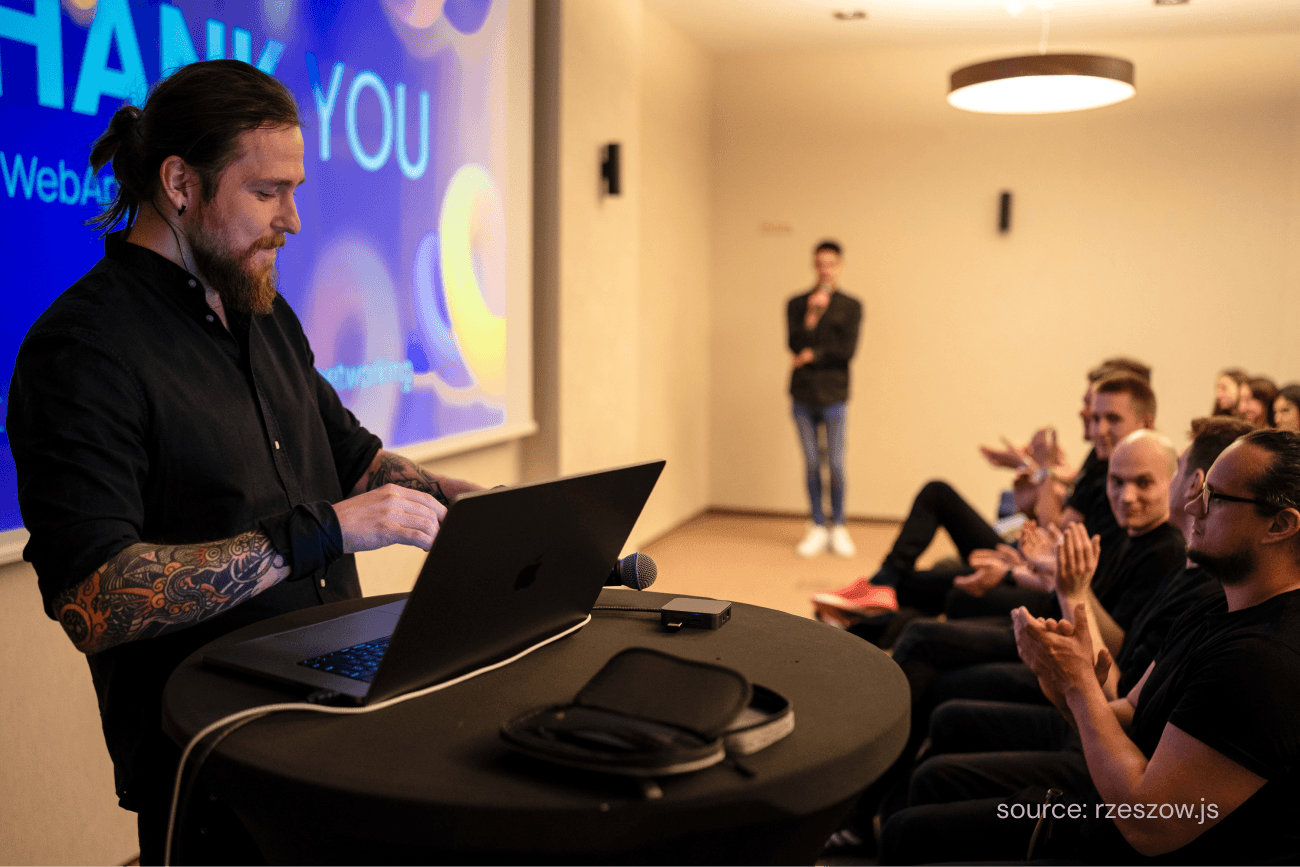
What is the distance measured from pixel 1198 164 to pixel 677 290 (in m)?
3.42

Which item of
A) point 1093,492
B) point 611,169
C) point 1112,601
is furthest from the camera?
point 611,169

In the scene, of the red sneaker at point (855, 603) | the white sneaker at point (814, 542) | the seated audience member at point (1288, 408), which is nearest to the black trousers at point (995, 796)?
the red sneaker at point (855, 603)

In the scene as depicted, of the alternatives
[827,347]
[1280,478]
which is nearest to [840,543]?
[827,347]

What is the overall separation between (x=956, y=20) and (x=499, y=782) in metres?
6.12

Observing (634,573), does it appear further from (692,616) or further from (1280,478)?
(1280,478)

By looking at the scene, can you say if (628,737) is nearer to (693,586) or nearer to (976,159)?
(693,586)

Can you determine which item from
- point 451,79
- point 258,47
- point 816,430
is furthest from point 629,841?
point 816,430

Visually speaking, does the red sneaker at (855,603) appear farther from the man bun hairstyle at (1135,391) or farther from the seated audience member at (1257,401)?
the seated audience member at (1257,401)

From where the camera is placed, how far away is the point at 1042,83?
388 centimetres

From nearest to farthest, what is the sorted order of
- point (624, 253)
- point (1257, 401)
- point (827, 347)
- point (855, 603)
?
1. point (855, 603)
2. point (1257, 401)
3. point (624, 253)
4. point (827, 347)

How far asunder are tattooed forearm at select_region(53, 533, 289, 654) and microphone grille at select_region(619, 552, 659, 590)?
49 centimetres

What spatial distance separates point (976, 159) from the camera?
672 cm

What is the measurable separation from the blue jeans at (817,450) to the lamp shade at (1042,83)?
7.48 feet

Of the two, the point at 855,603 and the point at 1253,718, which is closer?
the point at 1253,718
